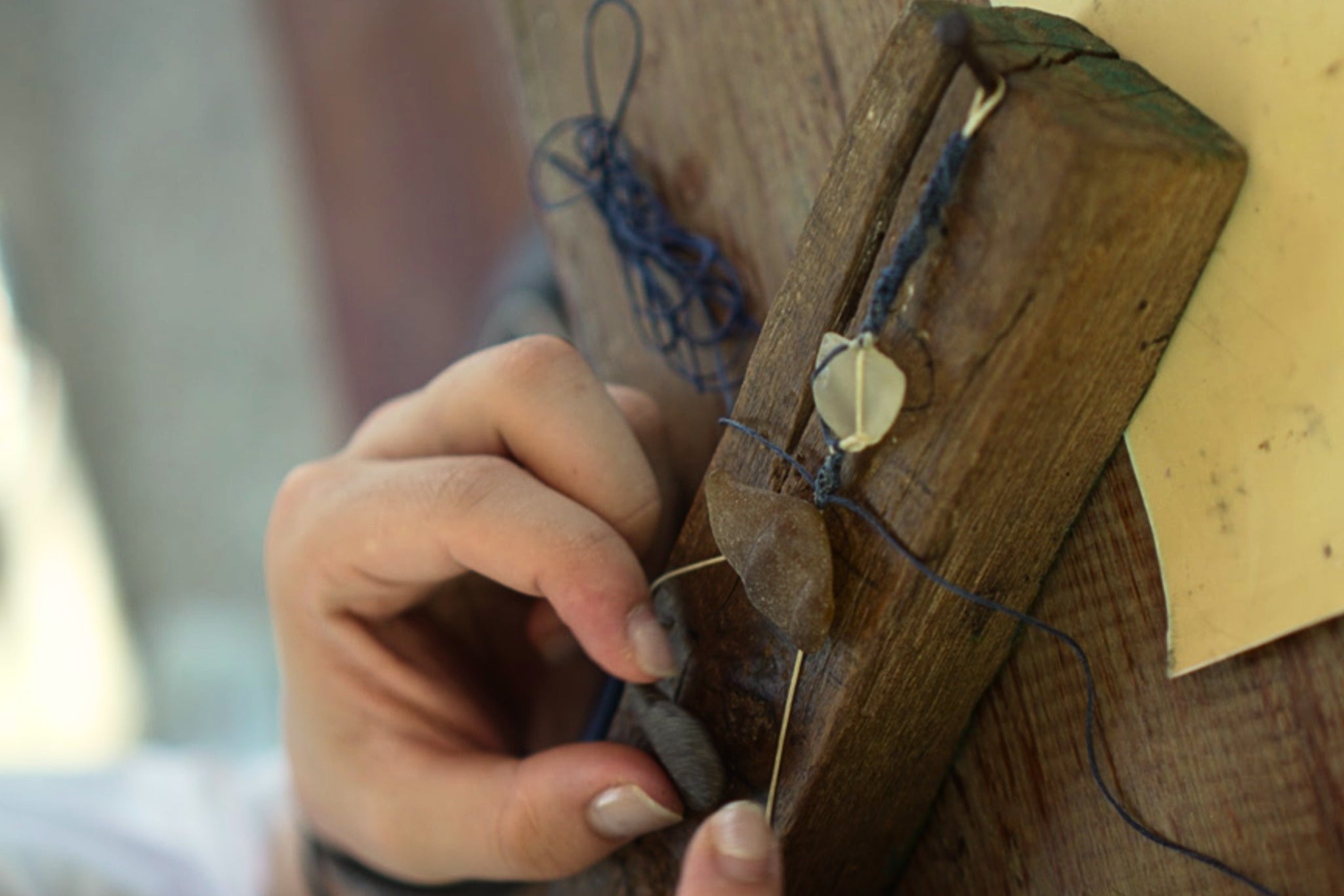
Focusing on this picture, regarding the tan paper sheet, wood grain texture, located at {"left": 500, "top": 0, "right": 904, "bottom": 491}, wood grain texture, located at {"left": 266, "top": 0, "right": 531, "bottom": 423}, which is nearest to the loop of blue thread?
the tan paper sheet

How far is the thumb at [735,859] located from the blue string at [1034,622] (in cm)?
13

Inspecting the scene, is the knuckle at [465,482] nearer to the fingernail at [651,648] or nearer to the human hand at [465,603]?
the human hand at [465,603]

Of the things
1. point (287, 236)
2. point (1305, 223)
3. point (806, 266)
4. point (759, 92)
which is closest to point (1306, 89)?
point (1305, 223)

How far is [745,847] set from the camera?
16.2 inches

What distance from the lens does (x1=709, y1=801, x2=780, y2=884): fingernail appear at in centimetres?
41

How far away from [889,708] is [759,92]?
0.38m

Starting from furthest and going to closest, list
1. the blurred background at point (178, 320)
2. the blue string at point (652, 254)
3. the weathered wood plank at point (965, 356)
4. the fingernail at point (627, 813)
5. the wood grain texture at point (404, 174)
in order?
1. the blurred background at point (178, 320)
2. the wood grain texture at point (404, 174)
3. the blue string at point (652, 254)
4. the fingernail at point (627, 813)
5. the weathered wood plank at point (965, 356)

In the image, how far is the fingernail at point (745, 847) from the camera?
413mm

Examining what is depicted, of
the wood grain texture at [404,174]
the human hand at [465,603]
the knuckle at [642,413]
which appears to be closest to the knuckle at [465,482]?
the human hand at [465,603]

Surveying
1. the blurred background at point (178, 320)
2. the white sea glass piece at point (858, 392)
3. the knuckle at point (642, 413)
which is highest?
the white sea glass piece at point (858, 392)

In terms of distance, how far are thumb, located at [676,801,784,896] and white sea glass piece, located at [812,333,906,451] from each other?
161 millimetres

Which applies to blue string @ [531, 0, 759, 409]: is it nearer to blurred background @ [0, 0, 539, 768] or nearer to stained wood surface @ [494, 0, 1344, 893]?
stained wood surface @ [494, 0, 1344, 893]

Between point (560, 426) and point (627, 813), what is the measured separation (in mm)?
210

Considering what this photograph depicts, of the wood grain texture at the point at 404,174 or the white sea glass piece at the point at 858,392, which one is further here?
the wood grain texture at the point at 404,174
